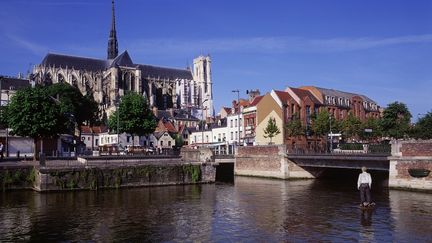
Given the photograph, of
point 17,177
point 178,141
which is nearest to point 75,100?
point 178,141

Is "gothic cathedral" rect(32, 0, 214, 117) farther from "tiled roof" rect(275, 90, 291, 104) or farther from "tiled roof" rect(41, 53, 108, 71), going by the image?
"tiled roof" rect(275, 90, 291, 104)

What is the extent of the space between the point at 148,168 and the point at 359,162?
72.4 feet

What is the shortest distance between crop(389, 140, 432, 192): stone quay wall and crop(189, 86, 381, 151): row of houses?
34.5 meters

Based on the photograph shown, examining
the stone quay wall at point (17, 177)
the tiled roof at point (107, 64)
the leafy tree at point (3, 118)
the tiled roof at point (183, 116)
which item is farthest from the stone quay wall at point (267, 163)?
the tiled roof at point (107, 64)

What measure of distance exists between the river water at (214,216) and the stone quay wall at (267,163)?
51.5 feet

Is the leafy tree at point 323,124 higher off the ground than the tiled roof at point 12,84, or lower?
lower

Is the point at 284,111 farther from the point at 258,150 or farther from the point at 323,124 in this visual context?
the point at 258,150

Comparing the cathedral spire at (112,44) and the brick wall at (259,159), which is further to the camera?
the cathedral spire at (112,44)

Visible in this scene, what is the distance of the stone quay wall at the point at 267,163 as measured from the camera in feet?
186

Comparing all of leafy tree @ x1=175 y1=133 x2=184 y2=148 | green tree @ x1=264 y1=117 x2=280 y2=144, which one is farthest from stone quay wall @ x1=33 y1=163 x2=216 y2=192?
leafy tree @ x1=175 y1=133 x2=184 y2=148

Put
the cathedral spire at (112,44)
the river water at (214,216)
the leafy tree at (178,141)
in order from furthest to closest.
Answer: the cathedral spire at (112,44) < the leafy tree at (178,141) < the river water at (214,216)

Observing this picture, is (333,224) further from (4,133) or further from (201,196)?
(4,133)

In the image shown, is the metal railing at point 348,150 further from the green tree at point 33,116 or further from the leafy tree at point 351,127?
the green tree at point 33,116

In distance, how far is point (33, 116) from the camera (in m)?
53.2
